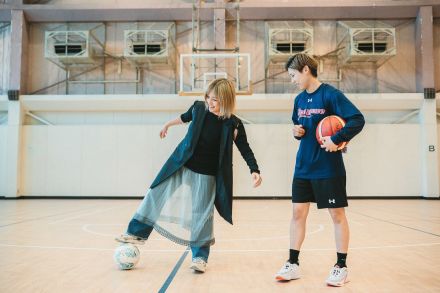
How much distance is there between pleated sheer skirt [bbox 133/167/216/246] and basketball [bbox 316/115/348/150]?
35.8 inches

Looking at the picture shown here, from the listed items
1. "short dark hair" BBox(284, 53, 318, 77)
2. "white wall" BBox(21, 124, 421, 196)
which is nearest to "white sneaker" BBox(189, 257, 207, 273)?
"short dark hair" BBox(284, 53, 318, 77)

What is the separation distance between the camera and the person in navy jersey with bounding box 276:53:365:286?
2523 mm

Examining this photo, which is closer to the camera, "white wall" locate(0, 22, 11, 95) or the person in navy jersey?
the person in navy jersey

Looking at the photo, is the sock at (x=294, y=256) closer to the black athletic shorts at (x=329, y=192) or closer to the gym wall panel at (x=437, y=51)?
the black athletic shorts at (x=329, y=192)

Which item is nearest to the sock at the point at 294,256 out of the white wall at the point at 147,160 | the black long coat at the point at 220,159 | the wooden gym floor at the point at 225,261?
the wooden gym floor at the point at 225,261

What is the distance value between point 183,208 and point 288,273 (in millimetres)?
936

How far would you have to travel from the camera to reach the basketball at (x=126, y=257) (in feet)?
9.36

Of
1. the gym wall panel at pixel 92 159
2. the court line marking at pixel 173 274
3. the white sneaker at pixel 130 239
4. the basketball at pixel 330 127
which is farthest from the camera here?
the gym wall panel at pixel 92 159

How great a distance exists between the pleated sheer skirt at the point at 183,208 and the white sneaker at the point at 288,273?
2.07 feet

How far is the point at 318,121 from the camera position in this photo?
2.67 metres

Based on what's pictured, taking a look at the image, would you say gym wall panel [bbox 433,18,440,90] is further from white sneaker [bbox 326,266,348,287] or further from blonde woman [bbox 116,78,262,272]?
white sneaker [bbox 326,266,348,287]

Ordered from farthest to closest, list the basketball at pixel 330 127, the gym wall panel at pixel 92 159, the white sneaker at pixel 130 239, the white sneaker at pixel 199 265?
the gym wall panel at pixel 92 159 < the white sneaker at pixel 130 239 < the white sneaker at pixel 199 265 < the basketball at pixel 330 127

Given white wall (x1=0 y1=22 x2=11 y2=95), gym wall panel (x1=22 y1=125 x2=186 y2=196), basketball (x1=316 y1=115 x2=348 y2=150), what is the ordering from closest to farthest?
basketball (x1=316 y1=115 x2=348 y2=150) → gym wall panel (x1=22 y1=125 x2=186 y2=196) → white wall (x1=0 y1=22 x2=11 y2=95)

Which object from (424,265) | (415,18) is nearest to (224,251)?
(424,265)
